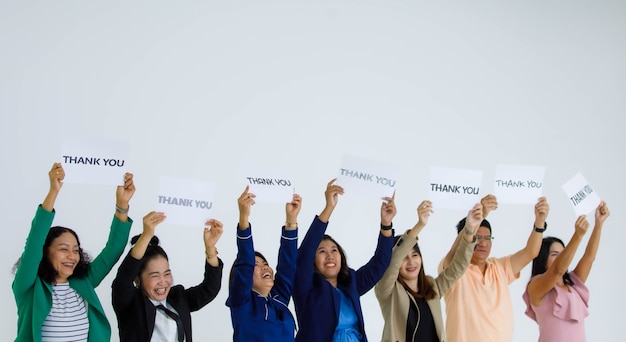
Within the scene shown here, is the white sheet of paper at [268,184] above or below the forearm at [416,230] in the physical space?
above

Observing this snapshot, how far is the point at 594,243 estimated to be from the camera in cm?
391

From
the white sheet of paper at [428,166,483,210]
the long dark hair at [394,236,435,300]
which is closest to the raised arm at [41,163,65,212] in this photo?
the long dark hair at [394,236,435,300]

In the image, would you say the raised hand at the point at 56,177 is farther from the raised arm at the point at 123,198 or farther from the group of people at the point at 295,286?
the raised arm at the point at 123,198

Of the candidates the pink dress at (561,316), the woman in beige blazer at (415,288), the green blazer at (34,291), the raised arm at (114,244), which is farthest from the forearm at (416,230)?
the green blazer at (34,291)

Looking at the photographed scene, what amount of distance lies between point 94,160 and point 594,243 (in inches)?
103

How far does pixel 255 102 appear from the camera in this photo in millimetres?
4641

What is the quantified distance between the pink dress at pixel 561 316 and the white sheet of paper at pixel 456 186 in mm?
724

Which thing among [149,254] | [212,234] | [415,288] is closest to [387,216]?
[415,288]

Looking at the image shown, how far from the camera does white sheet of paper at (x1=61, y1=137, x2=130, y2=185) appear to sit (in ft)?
9.79

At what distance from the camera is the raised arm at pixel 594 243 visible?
3867 mm

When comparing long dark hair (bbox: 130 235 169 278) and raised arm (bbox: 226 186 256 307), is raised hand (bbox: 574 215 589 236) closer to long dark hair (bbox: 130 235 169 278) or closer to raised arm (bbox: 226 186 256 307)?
raised arm (bbox: 226 186 256 307)

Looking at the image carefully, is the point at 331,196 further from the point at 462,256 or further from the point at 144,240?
the point at 144,240

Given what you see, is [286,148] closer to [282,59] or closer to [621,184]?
[282,59]

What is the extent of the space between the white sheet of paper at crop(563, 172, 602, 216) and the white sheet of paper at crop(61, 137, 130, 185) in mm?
2289
